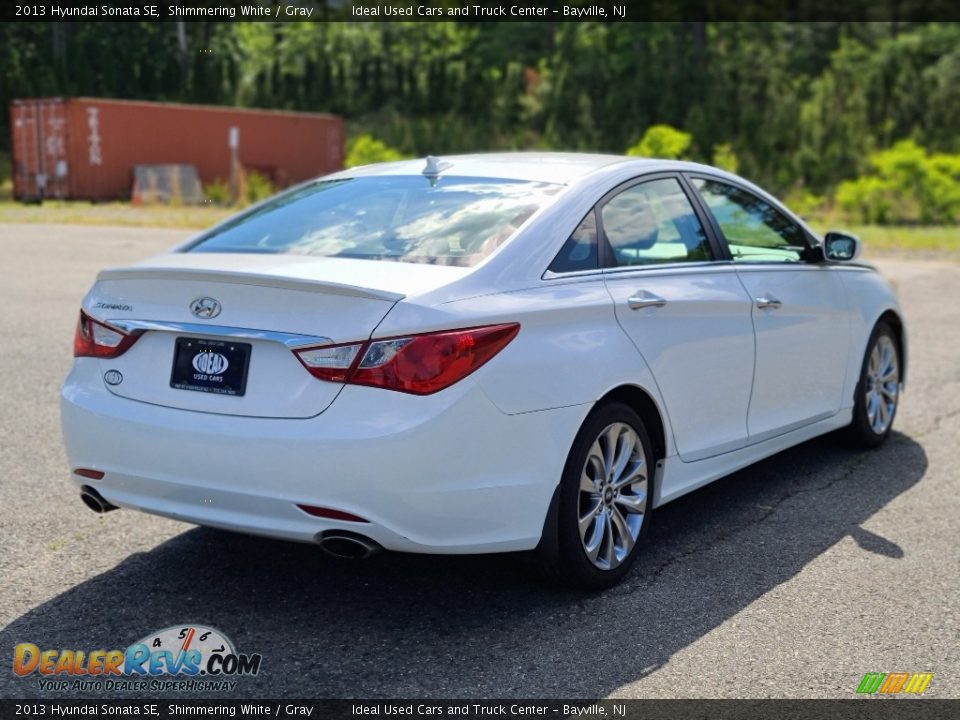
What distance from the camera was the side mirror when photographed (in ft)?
19.8

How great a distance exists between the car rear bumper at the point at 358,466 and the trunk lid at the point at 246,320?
Answer: 6cm

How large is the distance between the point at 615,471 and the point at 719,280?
1165mm

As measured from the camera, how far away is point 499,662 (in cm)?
378

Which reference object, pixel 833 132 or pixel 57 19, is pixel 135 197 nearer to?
pixel 833 132

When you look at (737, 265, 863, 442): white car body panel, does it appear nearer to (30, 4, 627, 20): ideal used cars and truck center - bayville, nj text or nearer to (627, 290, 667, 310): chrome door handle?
(627, 290, 667, 310): chrome door handle

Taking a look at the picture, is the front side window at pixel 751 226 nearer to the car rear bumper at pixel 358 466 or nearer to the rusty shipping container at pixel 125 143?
the car rear bumper at pixel 358 466

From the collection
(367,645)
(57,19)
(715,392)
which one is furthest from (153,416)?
(57,19)

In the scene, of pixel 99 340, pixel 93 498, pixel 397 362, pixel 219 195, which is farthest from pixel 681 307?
pixel 219 195

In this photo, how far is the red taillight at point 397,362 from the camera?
3703mm

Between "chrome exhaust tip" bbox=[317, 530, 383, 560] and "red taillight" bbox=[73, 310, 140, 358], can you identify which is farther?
"red taillight" bbox=[73, 310, 140, 358]

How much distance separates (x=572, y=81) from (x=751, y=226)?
155 feet

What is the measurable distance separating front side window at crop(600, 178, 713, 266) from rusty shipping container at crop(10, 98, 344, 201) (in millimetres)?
23420

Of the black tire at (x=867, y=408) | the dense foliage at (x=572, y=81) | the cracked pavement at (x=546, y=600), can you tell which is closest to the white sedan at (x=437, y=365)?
the cracked pavement at (x=546, y=600)

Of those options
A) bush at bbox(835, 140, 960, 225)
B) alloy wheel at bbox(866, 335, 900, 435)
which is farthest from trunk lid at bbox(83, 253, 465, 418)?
bush at bbox(835, 140, 960, 225)
